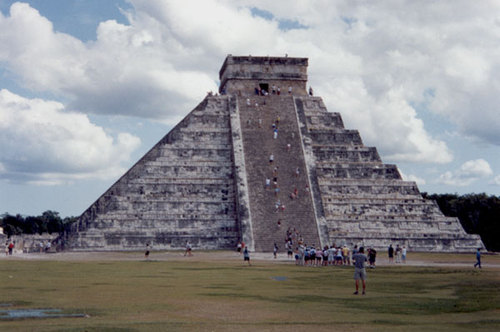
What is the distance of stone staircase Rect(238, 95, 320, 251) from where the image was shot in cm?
3303

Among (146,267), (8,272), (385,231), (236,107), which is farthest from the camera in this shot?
(236,107)

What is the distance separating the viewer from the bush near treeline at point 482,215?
5225 centimetres

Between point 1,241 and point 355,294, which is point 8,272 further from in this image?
point 1,241

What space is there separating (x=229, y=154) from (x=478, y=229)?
26370 millimetres

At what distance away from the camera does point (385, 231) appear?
34.9 m

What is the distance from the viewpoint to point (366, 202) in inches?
1430

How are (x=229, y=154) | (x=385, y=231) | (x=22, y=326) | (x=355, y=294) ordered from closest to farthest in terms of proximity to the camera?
1. (x=22, y=326)
2. (x=355, y=294)
3. (x=385, y=231)
4. (x=229, y=154)

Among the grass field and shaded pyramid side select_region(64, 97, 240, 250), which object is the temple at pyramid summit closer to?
shaded pyramid side select_region(64, 97, 240, 250)

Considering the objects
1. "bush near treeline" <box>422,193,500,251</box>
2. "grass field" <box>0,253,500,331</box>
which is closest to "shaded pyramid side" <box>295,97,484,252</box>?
"grass field" <box>0,253,500,331</box>

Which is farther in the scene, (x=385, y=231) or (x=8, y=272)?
(x=385, y=231)

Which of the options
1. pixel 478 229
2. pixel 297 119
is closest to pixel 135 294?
pixel 297 119

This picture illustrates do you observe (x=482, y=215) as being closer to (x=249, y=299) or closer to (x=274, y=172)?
(x=274, y=172)

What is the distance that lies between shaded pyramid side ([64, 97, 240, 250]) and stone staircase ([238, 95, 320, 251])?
138 centimetres

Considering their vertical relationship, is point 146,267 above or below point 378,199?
below
